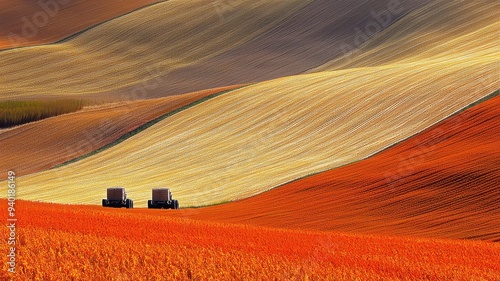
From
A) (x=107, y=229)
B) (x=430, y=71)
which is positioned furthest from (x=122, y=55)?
(x=107, y=229)

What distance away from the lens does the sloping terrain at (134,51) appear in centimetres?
8475

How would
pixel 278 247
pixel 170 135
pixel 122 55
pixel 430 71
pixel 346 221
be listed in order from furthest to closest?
pixel 122 55 < pixel 170 135 < pixel 430 71 < pixel 346 221 < pixel 278 247

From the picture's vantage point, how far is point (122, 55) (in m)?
93.8

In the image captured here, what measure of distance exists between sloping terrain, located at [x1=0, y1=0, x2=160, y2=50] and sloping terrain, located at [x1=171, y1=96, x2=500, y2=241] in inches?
2931

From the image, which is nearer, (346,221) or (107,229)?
(107,229)

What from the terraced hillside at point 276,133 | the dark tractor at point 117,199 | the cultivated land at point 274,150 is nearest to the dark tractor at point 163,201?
the dark tractor at point 117,199

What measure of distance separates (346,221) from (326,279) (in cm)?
2064

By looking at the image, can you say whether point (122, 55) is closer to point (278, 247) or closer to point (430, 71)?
point (430, 71)

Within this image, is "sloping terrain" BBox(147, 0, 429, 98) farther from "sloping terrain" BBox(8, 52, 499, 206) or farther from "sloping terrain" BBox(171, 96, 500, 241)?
"sloping terrain" BBox(171, 96, 500, 241)

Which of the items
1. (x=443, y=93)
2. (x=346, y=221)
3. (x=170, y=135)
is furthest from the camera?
(x=170, y=135)

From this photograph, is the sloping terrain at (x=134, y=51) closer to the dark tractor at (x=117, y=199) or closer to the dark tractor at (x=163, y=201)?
the dark tractor at (x=117, y=199)

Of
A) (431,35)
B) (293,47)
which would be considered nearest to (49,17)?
(293,47)

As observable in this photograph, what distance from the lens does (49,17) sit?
11900 cm

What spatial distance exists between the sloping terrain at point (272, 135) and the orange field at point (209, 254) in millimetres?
17926
